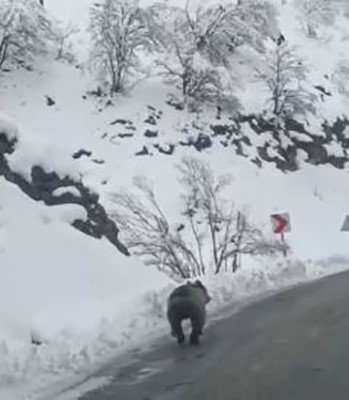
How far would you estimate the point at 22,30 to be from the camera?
3728cm

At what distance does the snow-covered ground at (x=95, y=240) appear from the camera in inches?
491

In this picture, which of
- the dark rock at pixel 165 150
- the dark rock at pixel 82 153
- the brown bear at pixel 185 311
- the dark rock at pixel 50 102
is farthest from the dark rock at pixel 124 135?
the brown bear at pixel 185 311

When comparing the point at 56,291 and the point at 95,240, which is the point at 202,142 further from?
the point at 56,291

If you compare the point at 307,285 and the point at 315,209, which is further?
the point at 315,209

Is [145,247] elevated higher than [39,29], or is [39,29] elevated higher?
[39,29]

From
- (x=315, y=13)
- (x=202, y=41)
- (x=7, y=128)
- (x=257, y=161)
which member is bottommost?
(x=7, y=128)

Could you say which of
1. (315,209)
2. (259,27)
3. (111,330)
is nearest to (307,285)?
(111,330)

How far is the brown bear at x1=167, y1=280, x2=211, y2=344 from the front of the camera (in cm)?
1246

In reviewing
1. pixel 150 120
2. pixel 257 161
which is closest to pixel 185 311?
pixel 150 120

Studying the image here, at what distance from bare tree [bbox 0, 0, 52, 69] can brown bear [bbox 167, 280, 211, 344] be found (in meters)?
25.7

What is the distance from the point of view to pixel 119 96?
37500 mm

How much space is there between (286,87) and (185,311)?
31.5m

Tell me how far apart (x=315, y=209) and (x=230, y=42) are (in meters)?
10.5

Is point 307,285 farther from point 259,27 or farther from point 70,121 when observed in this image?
point 259,27
